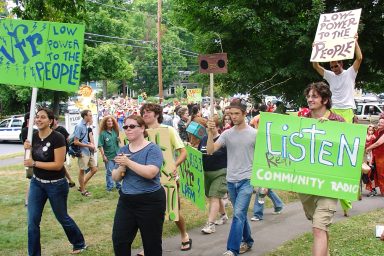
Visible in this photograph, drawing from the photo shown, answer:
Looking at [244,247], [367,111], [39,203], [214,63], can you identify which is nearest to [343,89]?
[214,63]

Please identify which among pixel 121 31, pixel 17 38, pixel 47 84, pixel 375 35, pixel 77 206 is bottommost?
pixel 77 206

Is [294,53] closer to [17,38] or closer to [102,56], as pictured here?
[17,38]

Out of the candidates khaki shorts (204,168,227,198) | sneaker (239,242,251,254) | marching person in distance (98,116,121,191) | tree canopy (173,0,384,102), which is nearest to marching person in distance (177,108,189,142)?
tree canopy (173,0,384,102)

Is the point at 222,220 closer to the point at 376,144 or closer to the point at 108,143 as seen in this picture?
the point at 376,144

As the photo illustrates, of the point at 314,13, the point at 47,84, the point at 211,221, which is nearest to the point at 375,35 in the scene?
the point at 314,13

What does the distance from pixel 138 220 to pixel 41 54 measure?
261cm

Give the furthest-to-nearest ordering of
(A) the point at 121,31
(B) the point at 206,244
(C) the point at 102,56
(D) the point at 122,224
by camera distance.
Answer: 1. (A) the point at 121,31
2. (C) the point at 102,56
3. (B) the point at 206,244
4. (D) the point at 122,224

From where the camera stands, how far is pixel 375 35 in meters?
14.6

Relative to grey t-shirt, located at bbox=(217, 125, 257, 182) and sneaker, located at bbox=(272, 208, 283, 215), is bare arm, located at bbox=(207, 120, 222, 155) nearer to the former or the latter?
grey t-shirt, located at bbox=(217, 125, 257, 182)

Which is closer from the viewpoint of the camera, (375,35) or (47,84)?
(47,84)

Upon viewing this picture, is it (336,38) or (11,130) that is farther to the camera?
(11,130)

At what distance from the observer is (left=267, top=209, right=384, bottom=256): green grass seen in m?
6.04

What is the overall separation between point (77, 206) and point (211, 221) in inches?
130

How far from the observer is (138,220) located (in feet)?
14.9
